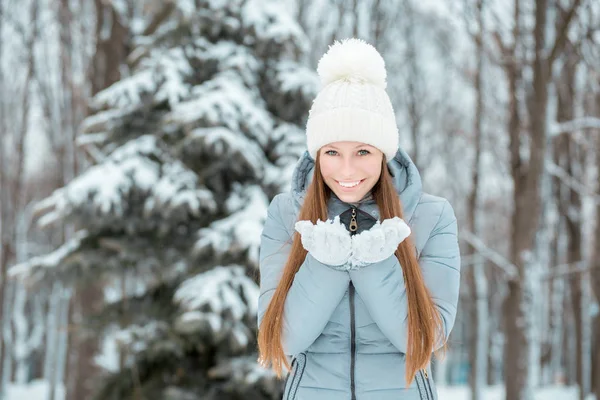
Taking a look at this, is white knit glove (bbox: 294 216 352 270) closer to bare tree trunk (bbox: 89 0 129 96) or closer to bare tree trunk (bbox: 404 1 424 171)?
bare tree trunk (bbox: 89 0 129 96)

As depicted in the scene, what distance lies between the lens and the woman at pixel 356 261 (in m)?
1.87

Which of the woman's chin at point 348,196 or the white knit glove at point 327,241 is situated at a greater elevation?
the woman's chin at point 348,196

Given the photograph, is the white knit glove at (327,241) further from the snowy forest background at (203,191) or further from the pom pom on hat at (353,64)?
the snowy forest background at (203,191)

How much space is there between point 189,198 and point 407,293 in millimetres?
4712

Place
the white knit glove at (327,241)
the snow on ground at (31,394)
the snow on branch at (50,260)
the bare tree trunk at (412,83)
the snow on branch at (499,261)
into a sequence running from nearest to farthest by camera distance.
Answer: the white knit glove at (327,241), the snow on branch at (50,260), the snow on branch at (499,261), the bare tree trunk at (412,83), the snow on ground at (31,394)

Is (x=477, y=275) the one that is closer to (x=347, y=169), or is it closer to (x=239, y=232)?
(x=239, y=232)

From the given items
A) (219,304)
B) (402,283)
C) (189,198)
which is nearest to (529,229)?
(219,304)

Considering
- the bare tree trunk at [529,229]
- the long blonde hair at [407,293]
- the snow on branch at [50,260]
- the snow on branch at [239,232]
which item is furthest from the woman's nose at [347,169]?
the bare tree trunk at [529,229]

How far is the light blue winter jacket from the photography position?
188cm

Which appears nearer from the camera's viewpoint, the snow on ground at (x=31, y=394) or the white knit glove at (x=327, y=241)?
the white knit glove at (x=327, y=241)

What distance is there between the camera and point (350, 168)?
2014 mm

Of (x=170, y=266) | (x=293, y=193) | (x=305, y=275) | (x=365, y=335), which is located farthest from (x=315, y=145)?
(x=170, y=266)

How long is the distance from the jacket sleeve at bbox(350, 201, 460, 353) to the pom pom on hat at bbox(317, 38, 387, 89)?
18.5 inches

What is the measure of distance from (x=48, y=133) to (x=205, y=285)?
1034 centimetres
